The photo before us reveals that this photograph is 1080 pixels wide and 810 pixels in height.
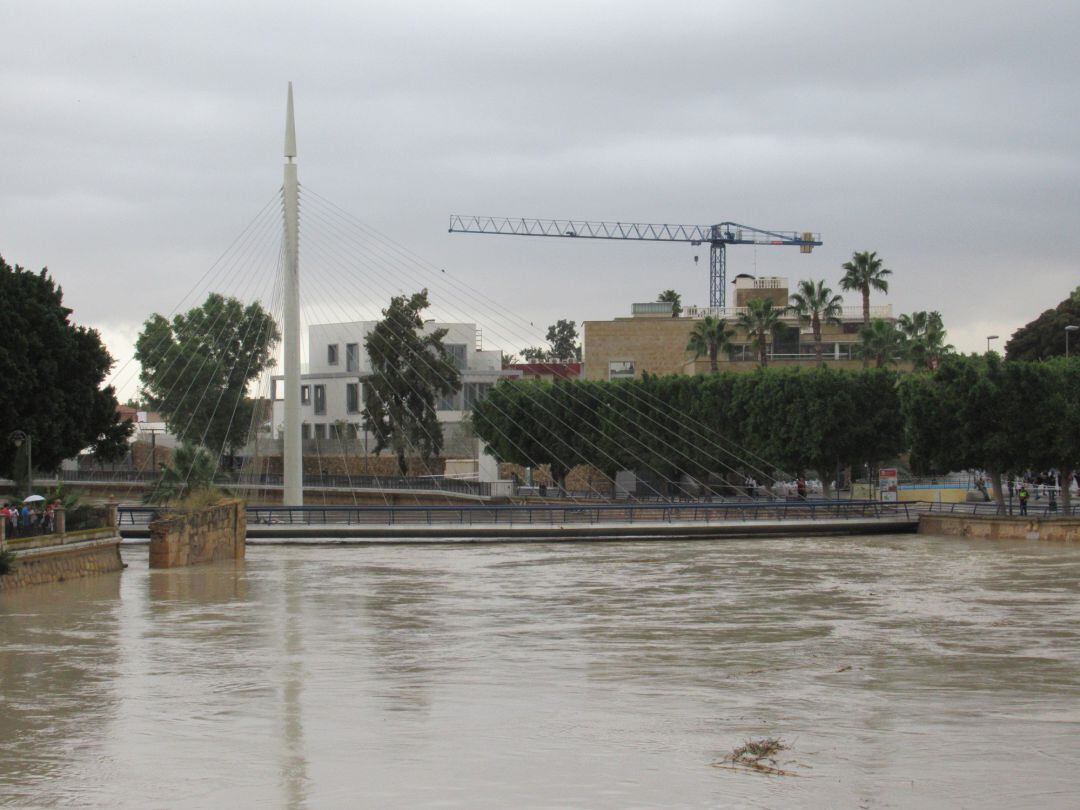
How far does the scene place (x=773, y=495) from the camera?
197 feet

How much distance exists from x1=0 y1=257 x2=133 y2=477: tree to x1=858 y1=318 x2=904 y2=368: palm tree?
4105 cm

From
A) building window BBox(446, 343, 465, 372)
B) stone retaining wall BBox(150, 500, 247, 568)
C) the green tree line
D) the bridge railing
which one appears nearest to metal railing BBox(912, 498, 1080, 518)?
the bridge railing

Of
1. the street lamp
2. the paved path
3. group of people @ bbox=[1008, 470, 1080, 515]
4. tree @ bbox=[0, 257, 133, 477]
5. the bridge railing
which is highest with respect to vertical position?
tree @ bbox=[0, 257, 133, 477]

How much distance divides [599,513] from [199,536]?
659 inches

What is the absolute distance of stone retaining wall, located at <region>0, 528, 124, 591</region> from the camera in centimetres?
2997

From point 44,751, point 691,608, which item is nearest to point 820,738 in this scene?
point 44,751

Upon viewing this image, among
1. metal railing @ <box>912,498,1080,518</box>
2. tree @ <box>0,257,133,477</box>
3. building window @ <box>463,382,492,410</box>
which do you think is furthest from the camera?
building window @ <box>463,382,492,410</box>

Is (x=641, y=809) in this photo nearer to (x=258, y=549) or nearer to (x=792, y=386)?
(x=258, y=549)

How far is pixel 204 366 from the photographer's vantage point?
79.5 metres

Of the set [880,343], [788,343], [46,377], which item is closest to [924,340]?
[880,343]

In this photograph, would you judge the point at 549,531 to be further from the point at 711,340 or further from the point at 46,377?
the point at 711,340

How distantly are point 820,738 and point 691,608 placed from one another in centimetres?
1339

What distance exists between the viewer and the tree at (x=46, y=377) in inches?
1718

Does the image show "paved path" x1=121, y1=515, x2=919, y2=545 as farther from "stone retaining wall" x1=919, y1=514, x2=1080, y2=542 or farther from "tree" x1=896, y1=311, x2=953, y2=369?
"tree" x1=896, y1=311, x2=953, y2=369
